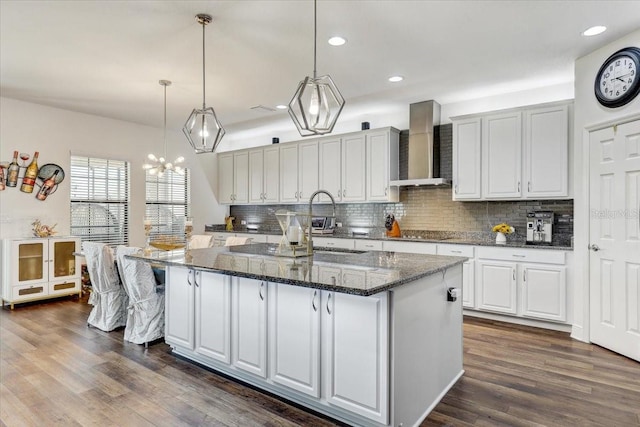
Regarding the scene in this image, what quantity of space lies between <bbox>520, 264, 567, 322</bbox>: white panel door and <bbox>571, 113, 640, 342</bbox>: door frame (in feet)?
0.44

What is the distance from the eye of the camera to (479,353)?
344cm

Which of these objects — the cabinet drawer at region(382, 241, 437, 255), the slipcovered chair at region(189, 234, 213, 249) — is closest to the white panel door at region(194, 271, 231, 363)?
the slipcovered chair at region(189, 234, 213, 249)

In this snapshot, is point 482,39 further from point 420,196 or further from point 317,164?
point 317,164

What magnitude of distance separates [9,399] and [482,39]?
176 inches

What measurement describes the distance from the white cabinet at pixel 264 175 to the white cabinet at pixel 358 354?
4742 mm

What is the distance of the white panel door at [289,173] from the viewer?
6555 millimetres

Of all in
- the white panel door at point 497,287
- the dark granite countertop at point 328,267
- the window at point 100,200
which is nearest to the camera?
the dark granite countertop at point 328,267

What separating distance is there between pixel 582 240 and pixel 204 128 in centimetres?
370

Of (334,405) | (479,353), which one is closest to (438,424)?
(334,405)

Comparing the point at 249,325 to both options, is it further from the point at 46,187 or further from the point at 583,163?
the point at 46,187

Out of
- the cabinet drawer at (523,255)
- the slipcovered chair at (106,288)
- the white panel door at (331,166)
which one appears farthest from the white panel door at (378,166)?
the slipcovered chair at (106,288)

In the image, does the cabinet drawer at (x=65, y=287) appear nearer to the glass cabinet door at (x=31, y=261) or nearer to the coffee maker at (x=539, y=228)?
the glass cabinet door at (x=31, y=261)

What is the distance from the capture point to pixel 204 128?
3.20m

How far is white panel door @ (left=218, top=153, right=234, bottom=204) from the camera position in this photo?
7.59m
